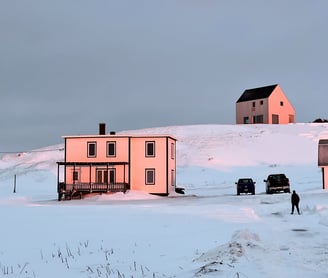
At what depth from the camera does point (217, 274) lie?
33.1ft

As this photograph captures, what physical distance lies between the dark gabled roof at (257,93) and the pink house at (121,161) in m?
56.3

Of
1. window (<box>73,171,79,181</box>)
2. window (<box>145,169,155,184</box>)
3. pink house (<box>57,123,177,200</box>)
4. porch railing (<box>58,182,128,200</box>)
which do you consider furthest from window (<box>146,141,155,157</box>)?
window (<box>73,171,79,181</box>)

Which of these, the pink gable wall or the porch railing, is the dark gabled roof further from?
the porch railing

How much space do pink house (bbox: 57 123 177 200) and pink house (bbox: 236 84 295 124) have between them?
56149 millimetres

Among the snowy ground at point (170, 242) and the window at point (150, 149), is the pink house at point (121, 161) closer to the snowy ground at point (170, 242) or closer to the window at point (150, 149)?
the window at point (150, 149)

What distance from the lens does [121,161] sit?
4606 centimetres

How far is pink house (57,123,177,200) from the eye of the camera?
150 feet

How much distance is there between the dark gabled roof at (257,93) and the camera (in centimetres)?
9956

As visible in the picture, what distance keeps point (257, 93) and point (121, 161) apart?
200 feet

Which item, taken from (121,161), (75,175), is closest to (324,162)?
(121,161)

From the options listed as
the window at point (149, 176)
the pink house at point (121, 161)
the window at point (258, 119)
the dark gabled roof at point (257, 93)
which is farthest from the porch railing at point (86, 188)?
the window at point (258, 119)

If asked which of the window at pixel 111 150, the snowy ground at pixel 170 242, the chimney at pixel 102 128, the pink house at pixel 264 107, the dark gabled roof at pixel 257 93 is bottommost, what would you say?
the snowy ground at pixel 170 242

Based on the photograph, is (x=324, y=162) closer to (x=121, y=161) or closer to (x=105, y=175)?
(x=121, y=161)

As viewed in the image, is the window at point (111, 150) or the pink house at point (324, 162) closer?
the pink house at point (324, 162)
